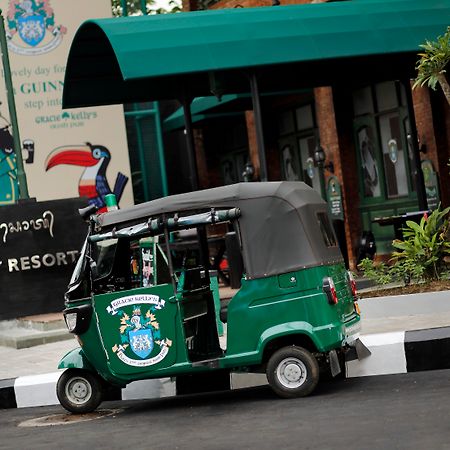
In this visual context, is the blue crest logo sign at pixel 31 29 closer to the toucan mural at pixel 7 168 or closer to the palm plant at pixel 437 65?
the toucan mural at pixel 7 168

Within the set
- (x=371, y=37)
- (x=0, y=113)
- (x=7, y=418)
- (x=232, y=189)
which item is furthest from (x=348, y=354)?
(x=0, y=113)

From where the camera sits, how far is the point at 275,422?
7859 mm

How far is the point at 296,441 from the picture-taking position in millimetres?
7047

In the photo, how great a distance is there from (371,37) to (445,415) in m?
9.24

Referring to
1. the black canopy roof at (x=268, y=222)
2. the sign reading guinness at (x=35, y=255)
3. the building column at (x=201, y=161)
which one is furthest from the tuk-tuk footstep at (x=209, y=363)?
the building column at (x=201, y=161)

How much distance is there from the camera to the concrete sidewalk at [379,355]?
31.9 ft

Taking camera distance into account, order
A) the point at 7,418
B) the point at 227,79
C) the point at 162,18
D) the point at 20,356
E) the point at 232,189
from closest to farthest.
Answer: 1. the point at 232,189
2. the point at 7,418
3. the point at 20,356
4. the point at 162,18
5. the point at 227,79

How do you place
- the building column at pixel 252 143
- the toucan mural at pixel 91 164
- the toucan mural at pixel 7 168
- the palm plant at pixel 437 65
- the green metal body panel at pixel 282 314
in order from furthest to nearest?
the toucan mural at pixel 91 164 → the toucan mural at pixel 7 168 → the building column at pixel 252 143 → the palm plant at pixel 437 65 → the green metal body panel at pixel 282 314

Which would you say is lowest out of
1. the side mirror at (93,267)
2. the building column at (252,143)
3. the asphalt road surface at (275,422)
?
the asphalt road surface at (275,422)

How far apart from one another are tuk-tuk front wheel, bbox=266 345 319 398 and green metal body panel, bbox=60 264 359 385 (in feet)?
0.40

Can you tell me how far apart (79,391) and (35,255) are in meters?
7.03

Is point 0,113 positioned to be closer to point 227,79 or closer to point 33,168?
point 33,168

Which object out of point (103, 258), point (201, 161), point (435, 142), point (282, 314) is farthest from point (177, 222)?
point (201, 161)

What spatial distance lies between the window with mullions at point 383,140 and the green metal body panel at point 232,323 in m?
11.0
